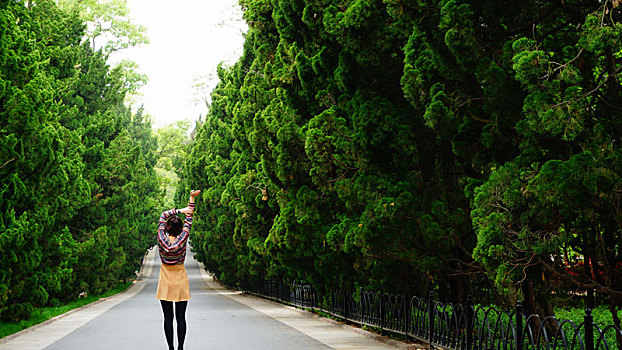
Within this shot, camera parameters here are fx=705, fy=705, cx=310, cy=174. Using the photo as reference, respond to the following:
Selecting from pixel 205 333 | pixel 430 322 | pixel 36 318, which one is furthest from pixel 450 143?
pixel 36 318

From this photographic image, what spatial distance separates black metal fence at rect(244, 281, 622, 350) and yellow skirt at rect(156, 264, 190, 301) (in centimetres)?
350

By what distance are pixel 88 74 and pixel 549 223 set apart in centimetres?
2551

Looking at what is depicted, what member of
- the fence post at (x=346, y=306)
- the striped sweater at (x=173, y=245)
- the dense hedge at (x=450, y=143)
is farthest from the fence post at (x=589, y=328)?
the fence post at (x=346, y=306)

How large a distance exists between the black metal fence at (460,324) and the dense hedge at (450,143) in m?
0.42

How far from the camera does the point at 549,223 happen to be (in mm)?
7859

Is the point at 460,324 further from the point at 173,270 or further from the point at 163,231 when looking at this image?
the point at 163,231

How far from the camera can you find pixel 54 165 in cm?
1662

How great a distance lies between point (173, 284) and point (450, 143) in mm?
4865

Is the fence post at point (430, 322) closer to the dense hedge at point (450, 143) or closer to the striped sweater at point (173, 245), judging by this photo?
the dense hedge at point (450, 143)

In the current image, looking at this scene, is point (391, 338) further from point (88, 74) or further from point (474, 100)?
point (88, 74)

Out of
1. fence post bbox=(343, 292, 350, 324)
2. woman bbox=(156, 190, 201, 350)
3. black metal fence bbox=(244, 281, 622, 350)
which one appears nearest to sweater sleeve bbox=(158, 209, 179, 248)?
woman bbox=(156, 190, 201, 350)

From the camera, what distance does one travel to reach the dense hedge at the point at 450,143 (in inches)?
291

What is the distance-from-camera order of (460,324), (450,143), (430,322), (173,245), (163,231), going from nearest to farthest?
(173,245)
(163,231)
(460,324)
(430,322)
(450,143)

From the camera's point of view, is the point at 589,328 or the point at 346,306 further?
the point at 346,306
